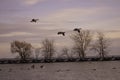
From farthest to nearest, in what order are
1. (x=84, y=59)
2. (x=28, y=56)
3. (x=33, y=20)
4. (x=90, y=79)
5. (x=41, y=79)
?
(x=28, y=56) → (x=84, y=59) → (x=41, y=79) → (x=90, y=79) → (x=33, y=20)

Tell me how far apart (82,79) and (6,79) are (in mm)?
10536

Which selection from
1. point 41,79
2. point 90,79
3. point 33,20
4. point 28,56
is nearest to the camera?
point 33,20

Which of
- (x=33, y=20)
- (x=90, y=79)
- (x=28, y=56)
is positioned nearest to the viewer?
(x=33, y=20)

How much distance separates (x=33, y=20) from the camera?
1248 inches

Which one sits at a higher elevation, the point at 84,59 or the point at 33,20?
the point at 33,20

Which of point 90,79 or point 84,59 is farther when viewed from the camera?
point 84,59

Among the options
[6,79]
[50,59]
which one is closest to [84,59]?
[50,59]

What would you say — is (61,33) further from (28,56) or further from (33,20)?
(28,56)

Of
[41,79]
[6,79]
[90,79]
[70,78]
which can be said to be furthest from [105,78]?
[6,79]

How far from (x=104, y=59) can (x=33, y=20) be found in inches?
3674

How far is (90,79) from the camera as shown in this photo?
1677 inches

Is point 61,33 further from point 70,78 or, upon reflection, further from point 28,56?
point 28,56

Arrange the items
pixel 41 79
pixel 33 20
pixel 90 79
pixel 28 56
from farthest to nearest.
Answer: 1. pixel 28 56
2. pixel 41 79
3. pixel 90 79
4. pixel 33 20

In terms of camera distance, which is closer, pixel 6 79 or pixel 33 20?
pixel 33 20
